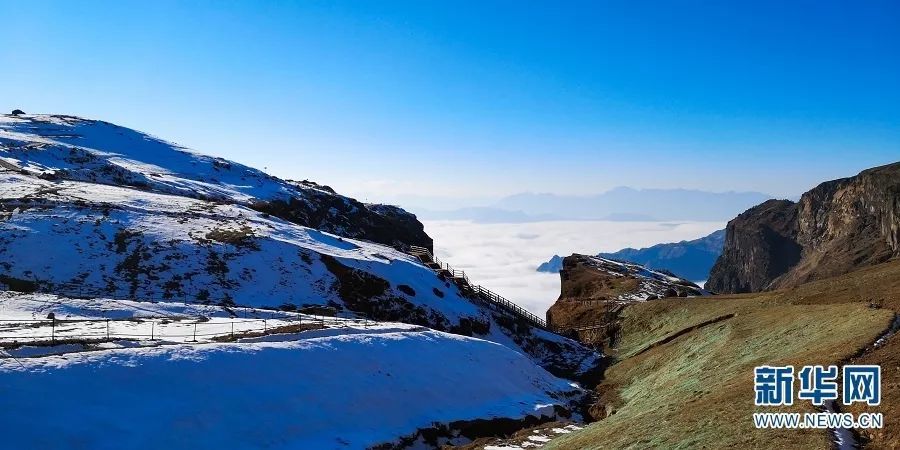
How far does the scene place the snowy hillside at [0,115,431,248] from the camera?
9331 cm

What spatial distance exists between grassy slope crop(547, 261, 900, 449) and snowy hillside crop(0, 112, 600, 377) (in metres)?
12.3

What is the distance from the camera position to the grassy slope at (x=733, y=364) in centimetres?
1677

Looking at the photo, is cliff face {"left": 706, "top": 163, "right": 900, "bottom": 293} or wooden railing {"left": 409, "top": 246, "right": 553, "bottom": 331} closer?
wooden railing {"left": 409, "top": 246, "right": 553, "bottom": 331}

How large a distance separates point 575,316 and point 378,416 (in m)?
56.3

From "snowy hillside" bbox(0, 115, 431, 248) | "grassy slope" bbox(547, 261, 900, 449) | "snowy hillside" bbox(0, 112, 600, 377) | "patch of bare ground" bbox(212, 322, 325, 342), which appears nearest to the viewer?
"grassy slope" bbox(547, 261, 900, 449)

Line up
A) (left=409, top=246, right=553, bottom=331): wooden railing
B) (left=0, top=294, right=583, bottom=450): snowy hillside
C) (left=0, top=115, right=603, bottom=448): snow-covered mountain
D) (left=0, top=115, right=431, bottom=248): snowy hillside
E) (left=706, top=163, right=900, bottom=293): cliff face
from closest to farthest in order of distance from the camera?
(left=0, top=294, right=583, bottom=450): snowy hillside, (left=0, top=115, right=603, bottom=448): snow-covered mountain, (left=409, top=246, right=553, bottom=331): wooden railing, (left=0, top=115, right=431, bottom=248): snowy hillside, (left=706, top=163, right=900, bottom=293): cliff face

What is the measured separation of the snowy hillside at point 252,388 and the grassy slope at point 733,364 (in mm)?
7168

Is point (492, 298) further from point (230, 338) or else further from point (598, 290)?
point (230, 338)

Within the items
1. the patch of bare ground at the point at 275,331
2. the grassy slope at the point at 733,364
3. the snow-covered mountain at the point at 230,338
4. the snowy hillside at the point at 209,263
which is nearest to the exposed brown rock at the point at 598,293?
the snow-covered mountain at the point at 230,338

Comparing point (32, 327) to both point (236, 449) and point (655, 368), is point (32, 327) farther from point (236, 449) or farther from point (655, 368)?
point (655, 368)

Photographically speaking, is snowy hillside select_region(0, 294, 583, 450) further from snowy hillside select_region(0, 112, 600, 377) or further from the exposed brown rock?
the exposed brown rock

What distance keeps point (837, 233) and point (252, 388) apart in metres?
175

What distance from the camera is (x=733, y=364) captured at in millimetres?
27406

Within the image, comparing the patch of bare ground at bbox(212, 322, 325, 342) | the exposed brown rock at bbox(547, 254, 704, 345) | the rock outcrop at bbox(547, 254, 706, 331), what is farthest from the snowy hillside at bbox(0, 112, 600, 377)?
the rock outcrop at bbox(547, 254, 706, 331)
